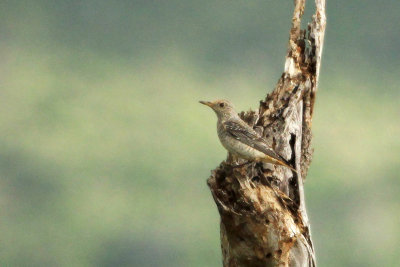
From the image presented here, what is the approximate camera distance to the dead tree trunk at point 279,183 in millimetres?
15055

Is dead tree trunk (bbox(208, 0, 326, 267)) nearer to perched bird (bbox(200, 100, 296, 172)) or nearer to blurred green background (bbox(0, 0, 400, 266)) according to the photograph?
perched bird (bbox(200, 100, 296, 172))

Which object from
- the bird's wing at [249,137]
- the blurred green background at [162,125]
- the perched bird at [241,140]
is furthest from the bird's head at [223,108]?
the blurred green background at [162,125]

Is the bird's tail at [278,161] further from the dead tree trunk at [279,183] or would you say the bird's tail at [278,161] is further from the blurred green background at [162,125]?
the blurred green background at [162,125]

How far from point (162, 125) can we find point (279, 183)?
293ft

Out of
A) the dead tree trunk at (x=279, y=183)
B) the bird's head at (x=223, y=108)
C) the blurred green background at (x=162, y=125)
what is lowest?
the dead tree trunk at (x=279, y=183)

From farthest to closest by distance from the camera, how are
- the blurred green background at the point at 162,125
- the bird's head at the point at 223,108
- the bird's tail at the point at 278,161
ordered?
the blurred green background at the point at 162,125 < the bird's head at the point at 223,108 < the bird's tail at the point at 278,161

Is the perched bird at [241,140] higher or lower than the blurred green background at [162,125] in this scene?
lower

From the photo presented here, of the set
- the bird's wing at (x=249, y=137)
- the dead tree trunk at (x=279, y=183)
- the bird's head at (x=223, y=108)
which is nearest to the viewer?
the dead tree trunk at (x=279, y=183)

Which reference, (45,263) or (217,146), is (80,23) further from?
(45,263)

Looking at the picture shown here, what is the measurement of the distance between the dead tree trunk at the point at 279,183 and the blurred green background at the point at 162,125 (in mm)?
57415

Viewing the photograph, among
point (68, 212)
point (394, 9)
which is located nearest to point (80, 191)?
point (68, 212)

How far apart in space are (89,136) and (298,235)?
9062 cm

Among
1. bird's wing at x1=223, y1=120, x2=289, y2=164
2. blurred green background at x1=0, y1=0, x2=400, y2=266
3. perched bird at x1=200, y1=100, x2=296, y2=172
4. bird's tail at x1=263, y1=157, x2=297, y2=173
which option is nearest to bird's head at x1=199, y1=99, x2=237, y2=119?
perched bird at x1=200, y1=100, x2=296, y2=172

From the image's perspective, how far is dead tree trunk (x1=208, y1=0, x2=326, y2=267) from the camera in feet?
49.4
